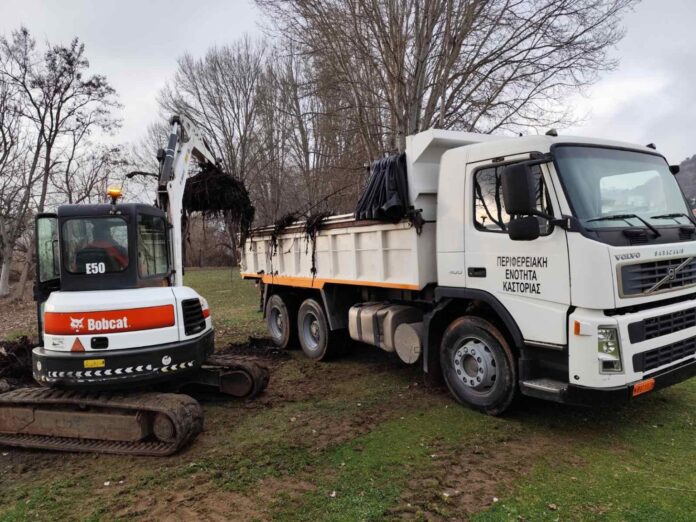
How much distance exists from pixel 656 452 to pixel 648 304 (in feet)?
4.23

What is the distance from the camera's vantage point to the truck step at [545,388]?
4293 mm

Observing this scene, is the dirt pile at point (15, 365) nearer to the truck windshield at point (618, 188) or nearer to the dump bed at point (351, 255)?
the dump bed at point (351, 255)

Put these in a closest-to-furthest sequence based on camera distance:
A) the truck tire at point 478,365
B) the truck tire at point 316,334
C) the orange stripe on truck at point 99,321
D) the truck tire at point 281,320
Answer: the orange stripe on truck at point 99,321 → the truck tire at point 478,365 → the truck tire at point 316,334 → the truck tire at point 281,320

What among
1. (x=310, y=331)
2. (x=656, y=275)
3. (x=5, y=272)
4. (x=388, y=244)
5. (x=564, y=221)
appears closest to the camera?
(x=564, y=221)

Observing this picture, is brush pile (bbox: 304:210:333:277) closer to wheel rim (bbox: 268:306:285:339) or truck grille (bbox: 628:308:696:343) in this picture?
wheel rim (bbox: 268:306:285:339)

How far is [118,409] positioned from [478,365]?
362cm

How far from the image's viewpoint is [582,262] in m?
4.18

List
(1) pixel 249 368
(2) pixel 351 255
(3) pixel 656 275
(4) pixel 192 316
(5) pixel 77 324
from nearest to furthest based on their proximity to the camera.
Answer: (3) pixel 656 275, (5) pixel 77 324, (4) pixel 192 316, (1) pixel 249 368, (2) pixel 351 255

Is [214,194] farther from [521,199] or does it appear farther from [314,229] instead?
[521,199]

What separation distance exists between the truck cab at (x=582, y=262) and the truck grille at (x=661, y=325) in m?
0.01

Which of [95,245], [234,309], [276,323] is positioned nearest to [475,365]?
[95,245]

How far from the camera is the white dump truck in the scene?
418 centimetres

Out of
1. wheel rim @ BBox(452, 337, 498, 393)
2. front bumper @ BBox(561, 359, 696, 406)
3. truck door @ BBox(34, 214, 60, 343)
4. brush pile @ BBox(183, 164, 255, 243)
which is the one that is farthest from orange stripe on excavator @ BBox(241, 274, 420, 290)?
truck door @ BBox(34, 214, 60, 343)

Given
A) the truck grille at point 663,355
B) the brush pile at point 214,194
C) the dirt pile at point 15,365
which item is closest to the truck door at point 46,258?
the dirt pile at point 15,365
